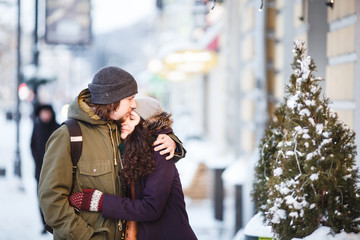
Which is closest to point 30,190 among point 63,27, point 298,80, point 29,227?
point 63,27

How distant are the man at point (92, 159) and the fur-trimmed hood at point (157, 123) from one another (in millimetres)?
85

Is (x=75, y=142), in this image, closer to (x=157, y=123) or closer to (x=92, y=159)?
(x=92, y=159)

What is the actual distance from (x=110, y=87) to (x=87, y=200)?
0.69 meters

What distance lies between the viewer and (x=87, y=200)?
343 cm

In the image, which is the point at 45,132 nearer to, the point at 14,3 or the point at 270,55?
the point at 270,55

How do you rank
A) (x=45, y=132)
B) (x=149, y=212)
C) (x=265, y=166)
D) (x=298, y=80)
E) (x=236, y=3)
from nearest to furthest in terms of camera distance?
1. (x=149, y=212)
2. (x=298, y=80)
3. (x=265, y=166)
4. (x=45, y=132)
5. (x=236, y=3)

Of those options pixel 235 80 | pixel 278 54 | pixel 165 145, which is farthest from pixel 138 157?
pixel 235 80

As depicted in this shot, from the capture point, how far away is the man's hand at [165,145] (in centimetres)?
352

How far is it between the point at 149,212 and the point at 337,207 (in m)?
1.16

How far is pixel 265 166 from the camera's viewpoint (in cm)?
468

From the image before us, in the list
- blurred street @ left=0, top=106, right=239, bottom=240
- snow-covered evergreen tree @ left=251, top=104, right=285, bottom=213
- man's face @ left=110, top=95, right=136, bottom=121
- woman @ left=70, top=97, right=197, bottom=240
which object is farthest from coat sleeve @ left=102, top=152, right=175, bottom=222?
blurred street @ left=0, top=106, right=239, bottom=240

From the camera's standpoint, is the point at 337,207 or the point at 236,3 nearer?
the point at 337,207

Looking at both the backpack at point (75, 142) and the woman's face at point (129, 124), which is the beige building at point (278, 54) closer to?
the woman's face at point (129, 124)

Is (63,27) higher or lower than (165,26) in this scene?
lower
